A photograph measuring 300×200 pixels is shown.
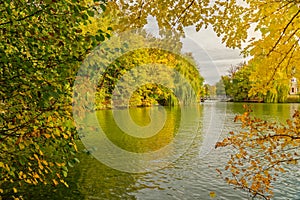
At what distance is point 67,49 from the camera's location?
11.2ft

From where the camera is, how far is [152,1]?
3.79m

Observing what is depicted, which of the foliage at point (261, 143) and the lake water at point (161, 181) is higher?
the foliage at point (261, 143)

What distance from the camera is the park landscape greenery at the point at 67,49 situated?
290cm

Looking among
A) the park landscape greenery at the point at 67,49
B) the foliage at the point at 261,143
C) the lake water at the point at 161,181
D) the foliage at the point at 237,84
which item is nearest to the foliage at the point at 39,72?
the park landscape greenery at the point at 67,49

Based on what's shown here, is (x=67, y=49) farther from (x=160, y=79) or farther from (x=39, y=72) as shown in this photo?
(x=160, y=79)

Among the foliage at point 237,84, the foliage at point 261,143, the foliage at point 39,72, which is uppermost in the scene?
the foliage at point 237,84

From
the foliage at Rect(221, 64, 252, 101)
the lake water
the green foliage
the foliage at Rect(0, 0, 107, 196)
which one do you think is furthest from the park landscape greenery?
the foliage at Rect(221, 64, 252, 101)

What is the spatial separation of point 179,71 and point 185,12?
25802 millimetres

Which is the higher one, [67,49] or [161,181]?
[67,49]

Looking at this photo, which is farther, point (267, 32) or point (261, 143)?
point (261, 143)

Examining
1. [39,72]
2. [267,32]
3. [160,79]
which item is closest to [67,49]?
[39,72]

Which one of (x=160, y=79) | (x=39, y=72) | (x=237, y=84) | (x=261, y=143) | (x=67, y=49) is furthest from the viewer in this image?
(x=237, y=84)

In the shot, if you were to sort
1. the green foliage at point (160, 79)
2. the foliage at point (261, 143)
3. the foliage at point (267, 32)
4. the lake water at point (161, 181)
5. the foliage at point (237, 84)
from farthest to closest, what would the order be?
the foliage at point (237, 84)
the green foliage at point (160, 79)
the lake water at point (161, 181)
the foliage at point (261, 143)
the foliage at point (267, 32)

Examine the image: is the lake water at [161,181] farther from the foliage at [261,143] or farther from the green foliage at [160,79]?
the green foliage at [160,79]
